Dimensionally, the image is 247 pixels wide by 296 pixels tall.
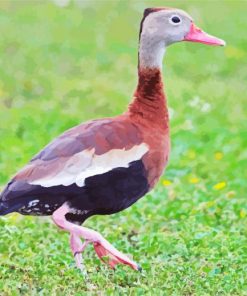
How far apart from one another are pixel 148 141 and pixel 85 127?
39cm

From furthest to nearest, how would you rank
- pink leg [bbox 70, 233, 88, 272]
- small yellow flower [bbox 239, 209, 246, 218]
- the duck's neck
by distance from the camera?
small yellow flower [bbox 239, 209, 246, 218] → the duck's neck → pink leg [bbox 70, 233, 88, 272]

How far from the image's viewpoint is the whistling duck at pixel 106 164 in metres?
6.89

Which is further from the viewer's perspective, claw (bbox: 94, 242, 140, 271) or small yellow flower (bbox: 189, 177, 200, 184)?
small yellow flower (bbox: 189, 177, 200, 184)

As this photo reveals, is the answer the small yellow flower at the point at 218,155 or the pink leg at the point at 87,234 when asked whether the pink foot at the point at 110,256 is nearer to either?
the pink leg at the point at 87,234

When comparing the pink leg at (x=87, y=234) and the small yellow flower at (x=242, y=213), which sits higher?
the pink leg at (x=87, y=234)

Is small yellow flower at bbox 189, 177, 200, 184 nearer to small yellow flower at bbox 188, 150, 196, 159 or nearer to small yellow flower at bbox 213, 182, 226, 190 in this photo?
small yellow flower at bbox 213, 182, 226, 190

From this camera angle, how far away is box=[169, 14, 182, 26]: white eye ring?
7363 mm

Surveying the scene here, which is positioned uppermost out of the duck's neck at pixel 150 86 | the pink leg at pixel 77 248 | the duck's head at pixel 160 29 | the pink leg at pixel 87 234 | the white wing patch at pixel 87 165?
the duck's head at pixel 160 29

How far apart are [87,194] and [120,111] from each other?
5.47 meters

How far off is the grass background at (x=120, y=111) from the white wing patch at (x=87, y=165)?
23.1 inches

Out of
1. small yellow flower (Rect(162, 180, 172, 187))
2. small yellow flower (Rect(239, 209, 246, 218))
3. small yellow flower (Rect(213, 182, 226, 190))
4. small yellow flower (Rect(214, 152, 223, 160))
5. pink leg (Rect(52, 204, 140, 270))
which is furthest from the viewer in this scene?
small yellow flower (Rect(214, 152, 223, 160))

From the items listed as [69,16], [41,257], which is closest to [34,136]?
[41,257]

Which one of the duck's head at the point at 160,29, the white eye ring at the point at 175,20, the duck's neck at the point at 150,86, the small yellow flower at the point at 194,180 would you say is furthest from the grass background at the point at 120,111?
the white eye ring at the point at 175,20

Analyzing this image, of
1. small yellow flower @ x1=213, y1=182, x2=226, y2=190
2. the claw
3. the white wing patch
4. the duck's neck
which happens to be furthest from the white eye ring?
small yellow flower @ x1=213, y1=182, x2=226, y2=190
